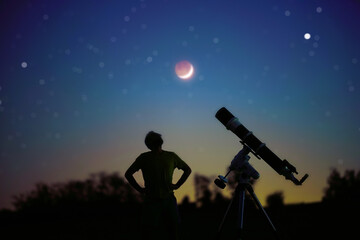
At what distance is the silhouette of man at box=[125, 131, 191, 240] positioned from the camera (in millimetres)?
3850

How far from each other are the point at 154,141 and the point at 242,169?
1.11 meters

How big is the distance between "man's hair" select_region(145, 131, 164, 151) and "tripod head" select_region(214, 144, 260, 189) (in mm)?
828

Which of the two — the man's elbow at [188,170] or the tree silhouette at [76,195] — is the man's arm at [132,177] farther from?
the tree silhouette at [76,195]

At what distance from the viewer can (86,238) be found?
777 cm

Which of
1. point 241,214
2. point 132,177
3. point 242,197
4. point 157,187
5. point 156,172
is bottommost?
point 241,214

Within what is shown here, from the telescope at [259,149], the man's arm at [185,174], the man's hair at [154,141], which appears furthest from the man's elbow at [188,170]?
→ the telescope at [259,149]

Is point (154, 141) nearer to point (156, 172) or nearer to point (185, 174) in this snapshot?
point (156, 172)

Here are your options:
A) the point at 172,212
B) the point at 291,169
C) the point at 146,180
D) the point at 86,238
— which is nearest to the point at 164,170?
the point at 146,180

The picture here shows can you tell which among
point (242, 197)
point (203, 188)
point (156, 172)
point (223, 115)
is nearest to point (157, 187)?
point (156, 172)

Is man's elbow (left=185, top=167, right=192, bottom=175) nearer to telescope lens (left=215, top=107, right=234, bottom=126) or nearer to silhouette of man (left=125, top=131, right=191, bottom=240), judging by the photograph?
silhouette of man (left=125, top=131, right=191, bottom=240)

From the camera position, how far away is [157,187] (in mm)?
3848

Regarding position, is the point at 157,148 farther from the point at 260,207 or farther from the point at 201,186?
the point at 201,186

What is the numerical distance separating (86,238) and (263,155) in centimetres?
489

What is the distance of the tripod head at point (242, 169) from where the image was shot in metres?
4.18
